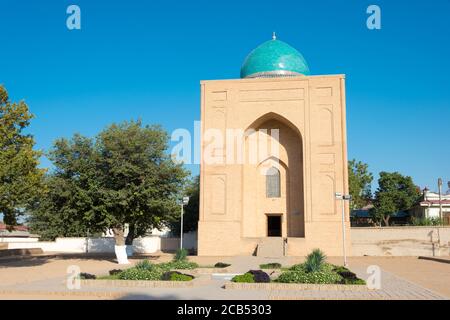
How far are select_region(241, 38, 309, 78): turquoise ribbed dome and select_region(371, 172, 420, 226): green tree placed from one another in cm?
1940

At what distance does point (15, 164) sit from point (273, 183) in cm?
1813

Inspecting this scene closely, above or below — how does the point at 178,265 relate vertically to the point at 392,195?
below

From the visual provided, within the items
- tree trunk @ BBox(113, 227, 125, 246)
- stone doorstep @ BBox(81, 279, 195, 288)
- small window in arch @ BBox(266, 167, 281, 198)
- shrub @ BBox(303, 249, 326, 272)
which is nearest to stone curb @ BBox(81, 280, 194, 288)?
stone doorstep @ BBox(81, 279, 195, 288)

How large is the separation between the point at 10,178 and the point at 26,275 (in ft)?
12.0

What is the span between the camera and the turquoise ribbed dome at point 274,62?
106ft

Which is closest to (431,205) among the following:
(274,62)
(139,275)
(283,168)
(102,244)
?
(283,168)

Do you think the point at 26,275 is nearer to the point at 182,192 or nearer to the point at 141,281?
the point at 141,281

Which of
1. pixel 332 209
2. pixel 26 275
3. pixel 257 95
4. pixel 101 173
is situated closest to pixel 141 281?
pixel 26 275

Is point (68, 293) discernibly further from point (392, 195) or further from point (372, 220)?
point (372, 220)

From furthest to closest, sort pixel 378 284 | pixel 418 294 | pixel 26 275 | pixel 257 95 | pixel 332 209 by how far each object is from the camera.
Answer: pixel 257 95, pixel 332 209, pixel 26 275, pixel 378 284, pixel 418 294

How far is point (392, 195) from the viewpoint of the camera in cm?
4638

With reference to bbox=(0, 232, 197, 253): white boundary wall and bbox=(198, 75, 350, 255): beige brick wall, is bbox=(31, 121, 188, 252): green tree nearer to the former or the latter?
bbox=(198, 75, 350, 255): beige brick wall

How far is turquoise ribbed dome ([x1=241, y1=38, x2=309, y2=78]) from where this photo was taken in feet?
106

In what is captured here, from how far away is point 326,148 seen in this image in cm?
2886
